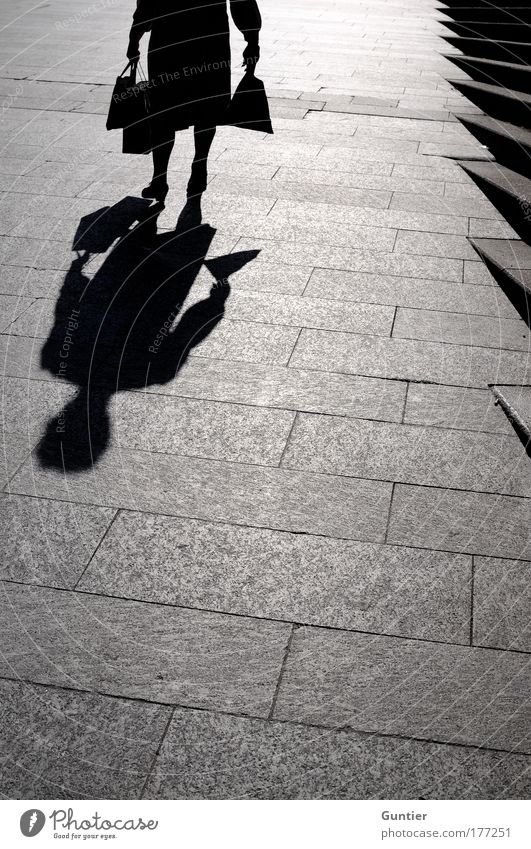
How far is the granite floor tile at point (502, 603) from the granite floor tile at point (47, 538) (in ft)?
5.03

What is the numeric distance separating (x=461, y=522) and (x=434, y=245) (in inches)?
130

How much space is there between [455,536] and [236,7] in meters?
4.59

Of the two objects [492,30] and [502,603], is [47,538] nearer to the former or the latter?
[502,603]

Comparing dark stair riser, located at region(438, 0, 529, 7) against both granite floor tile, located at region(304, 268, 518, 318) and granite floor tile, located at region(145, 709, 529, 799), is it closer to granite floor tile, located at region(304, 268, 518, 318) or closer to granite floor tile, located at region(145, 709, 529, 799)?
granite floor tile, located at region(304, 268, 518, 318)

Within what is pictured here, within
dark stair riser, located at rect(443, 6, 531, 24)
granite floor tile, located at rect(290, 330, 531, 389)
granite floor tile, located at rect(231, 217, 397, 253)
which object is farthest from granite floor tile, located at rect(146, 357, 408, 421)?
dark stair riser, located at rect(443, 6, 531, 24)

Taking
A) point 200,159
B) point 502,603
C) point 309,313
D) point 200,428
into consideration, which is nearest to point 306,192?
point 200,159

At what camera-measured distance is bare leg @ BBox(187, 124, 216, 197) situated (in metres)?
6.76

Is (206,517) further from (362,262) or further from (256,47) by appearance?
(256,47)

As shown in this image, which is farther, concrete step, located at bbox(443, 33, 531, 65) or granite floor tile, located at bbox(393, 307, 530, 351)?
concrete step, located at bbox(443, 33, 531, 65)

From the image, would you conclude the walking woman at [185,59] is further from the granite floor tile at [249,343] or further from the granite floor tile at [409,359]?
the granite floor tile at [409,359]

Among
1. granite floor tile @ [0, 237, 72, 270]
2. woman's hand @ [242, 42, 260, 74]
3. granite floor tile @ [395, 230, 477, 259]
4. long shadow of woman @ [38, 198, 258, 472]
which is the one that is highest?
woman's hand @ [242, 42, 260, 74]

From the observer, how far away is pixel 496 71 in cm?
1028

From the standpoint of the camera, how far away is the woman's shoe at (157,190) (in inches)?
258

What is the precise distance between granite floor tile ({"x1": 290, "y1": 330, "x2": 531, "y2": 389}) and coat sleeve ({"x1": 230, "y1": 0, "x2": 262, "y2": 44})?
2.70 meters
